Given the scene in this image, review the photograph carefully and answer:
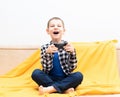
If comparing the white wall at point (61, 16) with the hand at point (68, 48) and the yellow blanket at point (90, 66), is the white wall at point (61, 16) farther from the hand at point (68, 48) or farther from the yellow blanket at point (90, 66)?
the hand at point (68, 48)

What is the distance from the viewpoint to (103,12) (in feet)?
6.81

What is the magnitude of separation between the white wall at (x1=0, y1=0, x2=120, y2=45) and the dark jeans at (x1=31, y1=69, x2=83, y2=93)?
0.53 m

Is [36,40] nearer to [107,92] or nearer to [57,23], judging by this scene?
[57,23]

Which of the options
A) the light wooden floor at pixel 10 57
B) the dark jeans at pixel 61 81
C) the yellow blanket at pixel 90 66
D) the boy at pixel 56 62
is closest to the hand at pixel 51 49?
the boy at pixel 56 62

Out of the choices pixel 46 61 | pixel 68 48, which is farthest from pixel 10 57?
pixel 68 48

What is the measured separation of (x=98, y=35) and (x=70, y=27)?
21 cm

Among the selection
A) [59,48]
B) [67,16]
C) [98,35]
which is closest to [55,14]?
[67,16]

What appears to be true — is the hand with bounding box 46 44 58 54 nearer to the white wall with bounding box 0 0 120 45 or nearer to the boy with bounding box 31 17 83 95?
the boy with bounding box 31 17 83 95

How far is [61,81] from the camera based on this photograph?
61.2 inches

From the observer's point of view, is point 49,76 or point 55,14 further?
point 55,14

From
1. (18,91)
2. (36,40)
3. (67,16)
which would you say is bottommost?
(18,91)

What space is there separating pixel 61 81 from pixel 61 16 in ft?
2.15

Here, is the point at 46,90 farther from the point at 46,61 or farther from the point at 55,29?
the point at 55,29

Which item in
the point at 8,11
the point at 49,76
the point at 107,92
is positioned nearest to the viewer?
the point at 107,92
